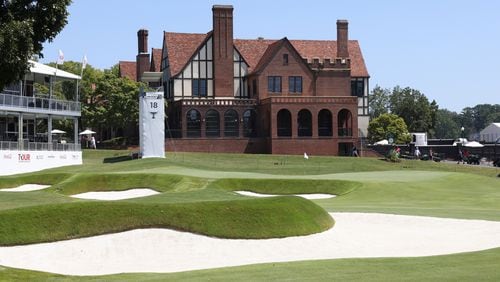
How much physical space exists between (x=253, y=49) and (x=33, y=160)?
35277mm

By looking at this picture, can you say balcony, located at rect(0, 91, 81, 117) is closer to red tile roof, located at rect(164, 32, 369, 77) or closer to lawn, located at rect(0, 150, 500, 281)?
lawn, located at rect(0, 150, 500, 281)

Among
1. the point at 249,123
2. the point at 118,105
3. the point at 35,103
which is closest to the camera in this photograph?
the point at 35,103

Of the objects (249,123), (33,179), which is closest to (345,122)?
Result: (249,123)

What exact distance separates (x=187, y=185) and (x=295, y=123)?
38.1 m

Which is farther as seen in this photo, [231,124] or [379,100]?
[379,100]

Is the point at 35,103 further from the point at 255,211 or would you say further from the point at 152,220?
the point at 255,211

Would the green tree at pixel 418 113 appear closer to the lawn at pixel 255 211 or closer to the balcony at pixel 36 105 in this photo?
the balcony at pixel 36 105

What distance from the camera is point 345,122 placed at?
274ft

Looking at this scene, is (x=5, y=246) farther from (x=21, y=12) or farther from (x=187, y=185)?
(x=187, y=185)

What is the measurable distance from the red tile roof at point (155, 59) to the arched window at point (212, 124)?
19101 millimetres

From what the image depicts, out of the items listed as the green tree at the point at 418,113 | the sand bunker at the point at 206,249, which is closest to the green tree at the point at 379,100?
the green tree at the point at 418,113

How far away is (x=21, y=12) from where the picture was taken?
51.3ft

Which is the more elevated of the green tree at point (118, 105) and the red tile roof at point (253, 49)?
the red tile roof at point (253, 49)

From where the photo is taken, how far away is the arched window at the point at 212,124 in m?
78.7
